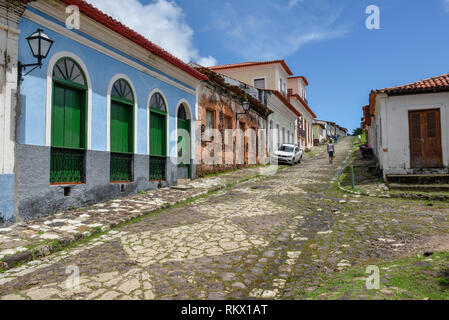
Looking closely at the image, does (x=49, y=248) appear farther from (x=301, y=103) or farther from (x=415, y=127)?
(x=301, y=103)

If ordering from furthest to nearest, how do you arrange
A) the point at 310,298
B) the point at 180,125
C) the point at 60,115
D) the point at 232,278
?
the point at 180,125
the point at 60,115
the point at 232,278
the point at 310,298

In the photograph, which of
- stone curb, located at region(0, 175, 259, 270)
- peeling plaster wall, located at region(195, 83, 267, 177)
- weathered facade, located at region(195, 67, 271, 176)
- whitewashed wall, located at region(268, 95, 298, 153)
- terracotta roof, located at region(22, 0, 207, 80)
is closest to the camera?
stone curb, located at region(0, 175, 259, 270)

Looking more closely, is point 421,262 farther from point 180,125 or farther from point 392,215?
point 180,125

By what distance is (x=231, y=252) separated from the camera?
4586mm

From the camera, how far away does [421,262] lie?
148 inches

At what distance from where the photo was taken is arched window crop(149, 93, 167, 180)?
1060 cm

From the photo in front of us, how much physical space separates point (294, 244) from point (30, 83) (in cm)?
603

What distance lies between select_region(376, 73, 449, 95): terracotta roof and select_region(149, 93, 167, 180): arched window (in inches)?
309

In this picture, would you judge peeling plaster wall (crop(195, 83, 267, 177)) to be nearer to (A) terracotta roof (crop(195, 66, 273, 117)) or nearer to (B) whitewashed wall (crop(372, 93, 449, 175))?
(A) terracotta roof (crop(195, 66, 273, 117))

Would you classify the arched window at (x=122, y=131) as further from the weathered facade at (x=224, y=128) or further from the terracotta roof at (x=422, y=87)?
the terracotta roof at (x=422, y=87)

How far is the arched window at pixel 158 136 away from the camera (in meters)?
10.6

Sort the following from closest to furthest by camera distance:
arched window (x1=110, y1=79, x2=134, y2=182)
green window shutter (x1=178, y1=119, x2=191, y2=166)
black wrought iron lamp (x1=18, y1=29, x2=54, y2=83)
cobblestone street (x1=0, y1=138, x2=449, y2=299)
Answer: cobblestone street (x1=0, y1=138, x2=449, y2=299) < black wrought iron lamp (x1=18, y1=29, x2=54, y2=83) < arched window (x1=110, y1=79, x2=134, y2=182) < green window shutter (x1=178, y1=119, x2=191, y2=166)

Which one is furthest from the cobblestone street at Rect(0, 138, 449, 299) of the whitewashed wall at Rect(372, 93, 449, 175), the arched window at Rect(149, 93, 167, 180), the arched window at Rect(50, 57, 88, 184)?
the whitewashed wall at Rect(372, 93, 449, 175)
